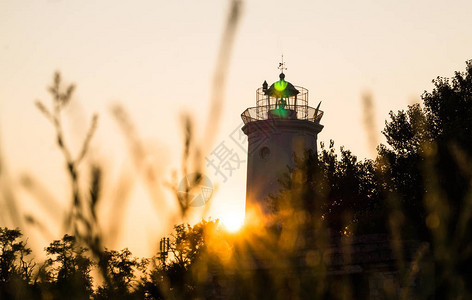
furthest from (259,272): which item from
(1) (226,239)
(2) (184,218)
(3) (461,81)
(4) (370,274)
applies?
(3) (461,81)

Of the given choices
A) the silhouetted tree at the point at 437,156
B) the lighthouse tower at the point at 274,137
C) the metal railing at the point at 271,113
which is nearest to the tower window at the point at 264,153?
the lighthouse tower at the point at 274,137

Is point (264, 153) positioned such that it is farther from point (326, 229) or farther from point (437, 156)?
point (326, 229)

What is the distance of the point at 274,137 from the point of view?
105 ft

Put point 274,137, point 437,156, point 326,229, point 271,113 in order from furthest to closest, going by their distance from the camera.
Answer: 1. point 271,113
2. point 274,137
3. point 437,156
4. point 326,229

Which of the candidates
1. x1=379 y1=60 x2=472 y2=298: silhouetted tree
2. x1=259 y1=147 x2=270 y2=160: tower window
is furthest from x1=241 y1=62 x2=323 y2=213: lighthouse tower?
x1=379 y1=60 x2=472 y2=298: silhouetted tree

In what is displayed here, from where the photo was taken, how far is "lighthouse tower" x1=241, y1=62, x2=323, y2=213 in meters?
31.0

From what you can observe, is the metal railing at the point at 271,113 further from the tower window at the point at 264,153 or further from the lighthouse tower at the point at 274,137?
the tower window at the point at 264,153

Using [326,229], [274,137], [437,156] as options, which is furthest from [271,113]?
[326,229]

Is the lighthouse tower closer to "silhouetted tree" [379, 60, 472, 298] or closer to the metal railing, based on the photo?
the metal railing

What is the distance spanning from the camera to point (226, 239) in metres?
24.4

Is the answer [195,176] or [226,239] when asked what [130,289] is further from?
[226,239]

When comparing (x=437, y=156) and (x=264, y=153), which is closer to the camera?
(x=437, y=156)

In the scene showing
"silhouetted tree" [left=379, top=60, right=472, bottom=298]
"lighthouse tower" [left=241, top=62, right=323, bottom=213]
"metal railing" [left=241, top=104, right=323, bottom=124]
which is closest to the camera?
"silhouetted tree" [left=379, top=60, right=472, bottom=298]

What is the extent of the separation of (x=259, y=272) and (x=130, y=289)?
1199 cm
